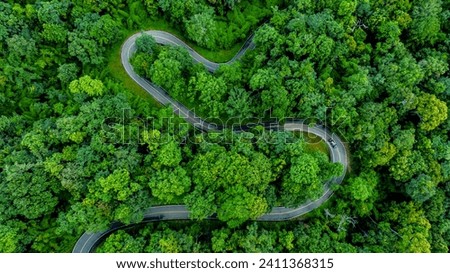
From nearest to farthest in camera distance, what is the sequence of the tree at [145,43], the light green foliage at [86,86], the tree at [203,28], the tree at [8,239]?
the tree at [8,239], the light green foliage at [86,86], the tree at [145,43], the tree at [203,28]

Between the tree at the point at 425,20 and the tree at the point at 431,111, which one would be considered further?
the tree at the point at 425,20

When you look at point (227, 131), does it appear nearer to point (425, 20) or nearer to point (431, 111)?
point (431, 111)

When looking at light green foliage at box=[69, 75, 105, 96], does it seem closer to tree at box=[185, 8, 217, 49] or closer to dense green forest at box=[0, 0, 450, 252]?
dense green forest at box=[0, 0, 450, 252]

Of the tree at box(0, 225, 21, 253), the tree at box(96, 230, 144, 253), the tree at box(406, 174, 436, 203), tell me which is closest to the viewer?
the tree at box(0, 225, 21, 253)

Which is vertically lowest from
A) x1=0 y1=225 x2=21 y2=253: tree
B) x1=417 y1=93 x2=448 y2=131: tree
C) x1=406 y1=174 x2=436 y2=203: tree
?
x1=0 y1=225 x2=21 y2=253: tree

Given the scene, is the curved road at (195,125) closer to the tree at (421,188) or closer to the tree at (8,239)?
the tree at (421,188)

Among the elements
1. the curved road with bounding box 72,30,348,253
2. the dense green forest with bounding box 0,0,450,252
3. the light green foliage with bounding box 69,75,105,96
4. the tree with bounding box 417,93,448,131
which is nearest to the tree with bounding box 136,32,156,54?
the dense green forest with bounding box 0,0,450,252

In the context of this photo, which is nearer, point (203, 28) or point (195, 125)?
point (203, 28)

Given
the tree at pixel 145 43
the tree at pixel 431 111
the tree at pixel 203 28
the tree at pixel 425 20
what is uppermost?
the tree at pixel 425 20

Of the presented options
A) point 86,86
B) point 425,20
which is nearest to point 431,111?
point 425,20

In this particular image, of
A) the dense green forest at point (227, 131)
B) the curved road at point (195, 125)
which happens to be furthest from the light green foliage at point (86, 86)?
the curved road at point (195, 125)
